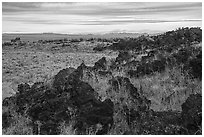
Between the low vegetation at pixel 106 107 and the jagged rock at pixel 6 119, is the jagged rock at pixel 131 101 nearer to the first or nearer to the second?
the low vegetation at pixel 106 107

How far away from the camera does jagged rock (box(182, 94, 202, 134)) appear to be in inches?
232

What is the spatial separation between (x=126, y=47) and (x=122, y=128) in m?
17.4

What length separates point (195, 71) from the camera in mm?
9062

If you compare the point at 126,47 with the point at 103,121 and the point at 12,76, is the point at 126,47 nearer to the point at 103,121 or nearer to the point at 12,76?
the point at 12,76

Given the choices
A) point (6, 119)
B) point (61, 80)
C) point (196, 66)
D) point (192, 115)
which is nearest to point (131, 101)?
point (192, 115)

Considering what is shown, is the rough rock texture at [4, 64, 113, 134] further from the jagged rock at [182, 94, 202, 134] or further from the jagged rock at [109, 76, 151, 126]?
the jagged rock at [182, 94, 202, 134]

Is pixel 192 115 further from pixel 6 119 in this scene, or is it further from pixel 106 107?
pixel 6 119

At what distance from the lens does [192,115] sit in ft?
19.7

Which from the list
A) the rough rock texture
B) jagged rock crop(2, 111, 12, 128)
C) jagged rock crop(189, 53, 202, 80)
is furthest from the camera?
jagged rock crop(189, 53, 202, 80)

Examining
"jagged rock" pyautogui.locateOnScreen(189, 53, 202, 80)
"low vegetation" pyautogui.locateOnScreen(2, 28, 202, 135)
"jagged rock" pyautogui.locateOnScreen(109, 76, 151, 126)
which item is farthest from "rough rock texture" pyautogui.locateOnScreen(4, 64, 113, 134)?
"jagged rock" pyautogui.locateOnScreen(189, 53, 202, 80)

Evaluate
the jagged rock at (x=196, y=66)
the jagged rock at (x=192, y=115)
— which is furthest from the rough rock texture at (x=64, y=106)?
the jagged rock at (x=196, y=66)

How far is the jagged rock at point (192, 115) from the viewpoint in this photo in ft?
19.3

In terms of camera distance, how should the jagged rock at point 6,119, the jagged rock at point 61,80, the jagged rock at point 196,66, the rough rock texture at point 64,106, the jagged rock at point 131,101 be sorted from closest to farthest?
the rough rock texture at point 64,106
the jagged rock at point 6,119
the jagged rock at point 131,101
the jagged rock at point 61,80
the jagged rock at point 196,66

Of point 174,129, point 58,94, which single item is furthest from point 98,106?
point 174,129
